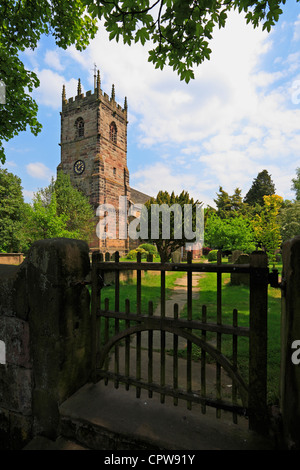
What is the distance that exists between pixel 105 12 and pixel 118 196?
25.2 metres

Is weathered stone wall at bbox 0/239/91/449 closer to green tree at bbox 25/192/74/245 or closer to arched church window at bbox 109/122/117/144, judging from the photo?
green tree at bbox 25/192/74/245

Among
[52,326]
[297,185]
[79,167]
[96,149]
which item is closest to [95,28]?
[52,326]

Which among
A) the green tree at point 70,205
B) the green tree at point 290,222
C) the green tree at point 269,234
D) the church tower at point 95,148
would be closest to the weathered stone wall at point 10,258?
the green tree at point 70,205

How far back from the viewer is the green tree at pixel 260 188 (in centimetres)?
4341

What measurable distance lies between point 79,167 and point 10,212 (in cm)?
925

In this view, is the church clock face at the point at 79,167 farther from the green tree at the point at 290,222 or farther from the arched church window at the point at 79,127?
the green tree at the point at 290,222

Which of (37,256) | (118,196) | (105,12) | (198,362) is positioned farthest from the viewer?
(118,196)

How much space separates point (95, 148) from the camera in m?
24.9

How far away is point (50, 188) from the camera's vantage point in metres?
22.7

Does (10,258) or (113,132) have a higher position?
(113,132)

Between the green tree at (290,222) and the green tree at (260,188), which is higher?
the green tree at (260,188)

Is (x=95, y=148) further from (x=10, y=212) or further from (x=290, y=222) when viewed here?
(x=290, y=222)

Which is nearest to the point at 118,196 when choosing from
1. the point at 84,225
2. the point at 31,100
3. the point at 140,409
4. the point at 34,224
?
the point at 84,225
